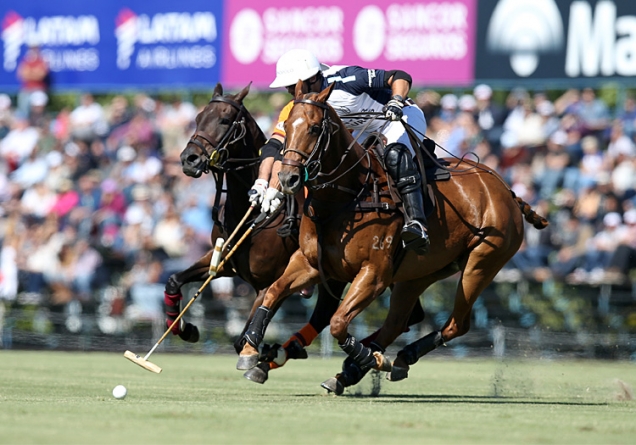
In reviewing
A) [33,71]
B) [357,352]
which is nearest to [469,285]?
[357,352]

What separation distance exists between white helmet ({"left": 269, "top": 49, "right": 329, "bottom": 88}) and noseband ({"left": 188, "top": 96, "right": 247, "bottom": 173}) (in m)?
0.66

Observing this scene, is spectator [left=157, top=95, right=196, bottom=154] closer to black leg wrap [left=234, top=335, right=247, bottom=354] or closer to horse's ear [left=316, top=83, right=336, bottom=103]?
black leg wrap [left=234, top=335, right=247, bottom=354]

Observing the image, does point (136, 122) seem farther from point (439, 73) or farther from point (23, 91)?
point (439, 73)

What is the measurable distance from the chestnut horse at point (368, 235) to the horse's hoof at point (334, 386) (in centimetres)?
1

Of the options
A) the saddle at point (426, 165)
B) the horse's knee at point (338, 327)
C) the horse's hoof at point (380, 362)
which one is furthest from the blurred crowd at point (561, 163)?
the horse's knee at point (338, 327)

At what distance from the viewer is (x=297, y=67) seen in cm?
972


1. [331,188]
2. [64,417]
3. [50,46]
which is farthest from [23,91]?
[64,417]

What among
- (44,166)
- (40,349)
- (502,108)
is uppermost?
(502,108)

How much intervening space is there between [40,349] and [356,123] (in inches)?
356

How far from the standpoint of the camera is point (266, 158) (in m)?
10.3

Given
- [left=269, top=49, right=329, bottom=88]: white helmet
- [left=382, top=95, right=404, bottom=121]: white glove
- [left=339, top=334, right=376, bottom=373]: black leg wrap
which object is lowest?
[left=339, top=334, right=376, bottom=373]: black leg wrap

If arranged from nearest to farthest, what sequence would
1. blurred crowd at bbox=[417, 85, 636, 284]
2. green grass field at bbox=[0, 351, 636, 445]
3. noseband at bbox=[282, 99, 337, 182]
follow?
1. green grass field at bbox=[0, 351, 636, 445]
2. noseband at bbox=[282, 99, 337, 182]
3. blurred crowd at bbox=[417, 85, 636, 284]

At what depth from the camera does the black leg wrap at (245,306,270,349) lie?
940 cm

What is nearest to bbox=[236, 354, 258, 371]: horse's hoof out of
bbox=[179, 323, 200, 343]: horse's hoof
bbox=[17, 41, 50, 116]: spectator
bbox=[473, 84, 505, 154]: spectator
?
bbox=[179, 323, 200, 343]: horse's hoof
